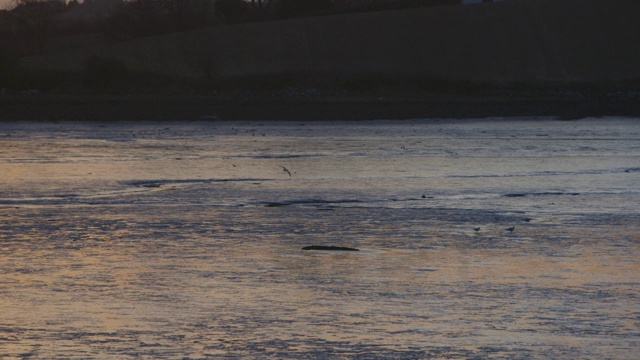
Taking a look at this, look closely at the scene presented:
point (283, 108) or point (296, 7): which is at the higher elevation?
point (296, 7)

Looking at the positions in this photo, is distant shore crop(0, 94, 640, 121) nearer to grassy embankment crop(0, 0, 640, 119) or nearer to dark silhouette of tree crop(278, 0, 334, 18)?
grassy embankment crop(0, 0, 640, 119)

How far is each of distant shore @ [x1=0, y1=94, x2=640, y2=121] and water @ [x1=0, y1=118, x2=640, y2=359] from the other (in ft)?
64.7

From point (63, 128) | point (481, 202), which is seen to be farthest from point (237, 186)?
point (63, 128)

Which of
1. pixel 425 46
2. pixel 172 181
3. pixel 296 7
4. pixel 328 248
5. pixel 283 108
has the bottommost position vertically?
pixel 283 108

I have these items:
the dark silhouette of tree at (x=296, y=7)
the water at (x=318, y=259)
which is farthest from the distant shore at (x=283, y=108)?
the dark silhouette of tree at (x=296, y=7)

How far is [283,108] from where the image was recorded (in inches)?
1735

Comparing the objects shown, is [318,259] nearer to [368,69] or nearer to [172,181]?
[172,181]

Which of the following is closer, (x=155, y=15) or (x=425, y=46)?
(x=425, y=46)

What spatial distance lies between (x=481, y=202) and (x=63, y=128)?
804 inches

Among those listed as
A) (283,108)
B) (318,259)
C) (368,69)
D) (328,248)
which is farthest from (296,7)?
(318,259)

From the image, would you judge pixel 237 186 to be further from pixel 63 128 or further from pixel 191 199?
pixel 63 128

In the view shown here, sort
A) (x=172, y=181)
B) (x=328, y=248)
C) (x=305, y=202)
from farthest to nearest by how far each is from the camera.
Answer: (x=172, y=181), (x=305, y=202), (x=328, y=248)

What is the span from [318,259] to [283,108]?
34.9m

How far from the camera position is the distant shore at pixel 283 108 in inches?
1544
